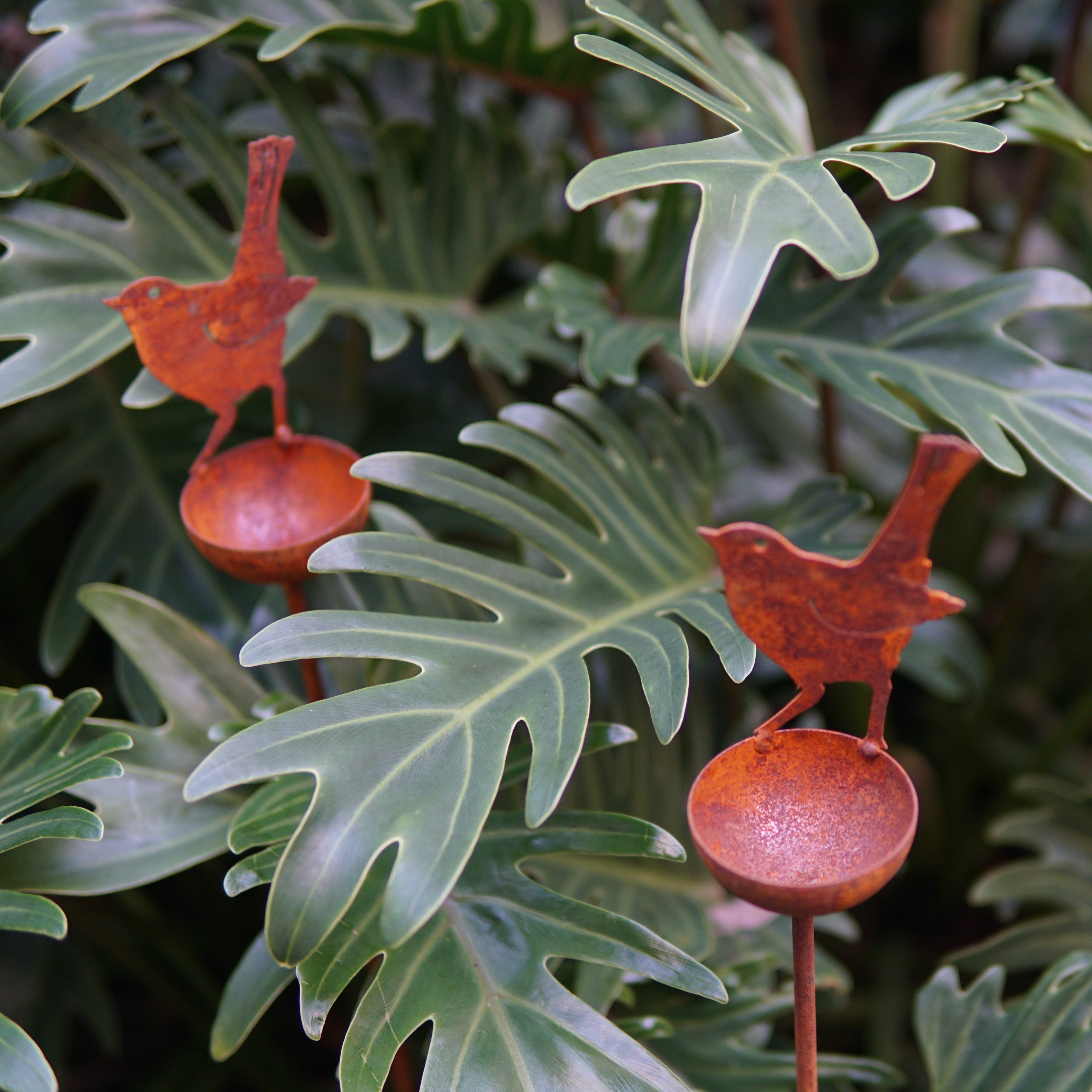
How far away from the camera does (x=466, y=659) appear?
59 cm

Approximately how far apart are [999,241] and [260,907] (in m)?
1.54

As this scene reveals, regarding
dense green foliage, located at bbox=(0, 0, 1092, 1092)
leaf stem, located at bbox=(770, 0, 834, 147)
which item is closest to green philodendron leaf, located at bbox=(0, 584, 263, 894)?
dense green foliage, located at bbox=(0, 0, 1092, 1092)

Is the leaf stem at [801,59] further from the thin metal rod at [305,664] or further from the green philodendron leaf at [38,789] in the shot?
the green philodendron leaf at [38,789]

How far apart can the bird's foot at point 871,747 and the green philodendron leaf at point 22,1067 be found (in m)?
0.42

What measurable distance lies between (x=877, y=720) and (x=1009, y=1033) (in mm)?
328

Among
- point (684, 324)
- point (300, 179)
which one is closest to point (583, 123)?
point (300, 179)

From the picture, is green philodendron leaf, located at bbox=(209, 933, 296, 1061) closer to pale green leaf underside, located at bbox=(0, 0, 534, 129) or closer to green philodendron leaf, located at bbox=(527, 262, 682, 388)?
green philodendron leaf, located at bbox=(527, 262, 682, 388)

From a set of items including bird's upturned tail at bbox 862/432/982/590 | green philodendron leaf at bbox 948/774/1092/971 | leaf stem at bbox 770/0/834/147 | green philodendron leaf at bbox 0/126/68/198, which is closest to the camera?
bird's upturned tail at bbox 862/432/982/590

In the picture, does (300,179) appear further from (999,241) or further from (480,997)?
(999,241)

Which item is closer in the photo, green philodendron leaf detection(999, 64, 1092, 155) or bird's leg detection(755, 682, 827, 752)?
bird's leg detection(755, 682, 827, 752)

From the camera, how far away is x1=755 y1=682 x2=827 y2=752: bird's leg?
0.53 meters

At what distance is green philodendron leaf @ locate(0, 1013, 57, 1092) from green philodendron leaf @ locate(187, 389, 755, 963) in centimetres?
15

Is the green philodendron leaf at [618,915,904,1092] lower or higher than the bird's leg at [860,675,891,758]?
lower

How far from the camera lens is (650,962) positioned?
56 cm
